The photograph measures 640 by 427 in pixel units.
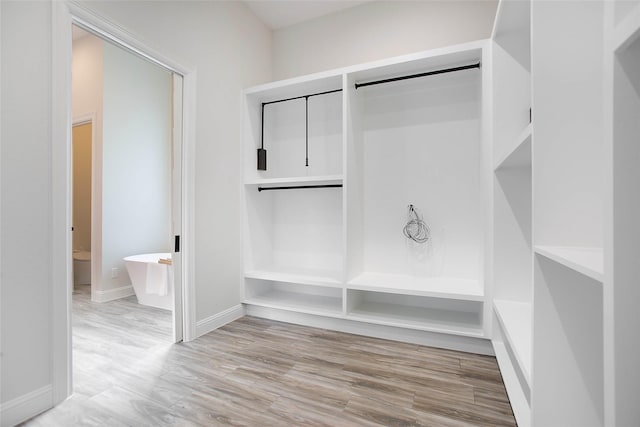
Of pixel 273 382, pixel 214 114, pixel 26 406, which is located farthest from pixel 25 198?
pixel 273 382

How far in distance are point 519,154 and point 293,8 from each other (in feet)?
8.50

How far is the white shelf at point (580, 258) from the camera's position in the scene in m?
0.67

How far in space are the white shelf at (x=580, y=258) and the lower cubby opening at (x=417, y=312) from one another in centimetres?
130

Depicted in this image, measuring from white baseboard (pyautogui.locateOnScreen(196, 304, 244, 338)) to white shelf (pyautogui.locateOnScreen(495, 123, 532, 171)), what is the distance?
7.67ft

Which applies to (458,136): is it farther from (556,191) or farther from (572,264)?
(572,264)

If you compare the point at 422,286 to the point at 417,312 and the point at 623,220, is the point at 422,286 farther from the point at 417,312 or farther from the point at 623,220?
the point at 623,220

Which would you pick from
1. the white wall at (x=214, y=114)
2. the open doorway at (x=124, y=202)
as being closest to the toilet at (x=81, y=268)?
the open doorway at (x=124, y=202)

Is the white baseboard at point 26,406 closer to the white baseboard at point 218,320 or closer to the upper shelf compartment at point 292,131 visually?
the white baseboard at point 218,320

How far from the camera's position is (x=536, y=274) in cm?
102

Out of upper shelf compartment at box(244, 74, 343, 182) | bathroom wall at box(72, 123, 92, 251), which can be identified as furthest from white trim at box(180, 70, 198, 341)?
bathroom wall at box(72, 123, 92, 251)

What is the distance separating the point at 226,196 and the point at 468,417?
88.4 inches

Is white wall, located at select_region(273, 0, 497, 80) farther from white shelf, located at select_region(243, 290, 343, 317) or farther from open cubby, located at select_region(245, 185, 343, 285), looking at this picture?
white shelf, located at select_region(243, 290, 343, 317)

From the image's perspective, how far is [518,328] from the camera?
4.88 ft

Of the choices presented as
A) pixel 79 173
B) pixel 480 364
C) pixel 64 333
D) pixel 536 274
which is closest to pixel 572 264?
pixel 536 274
